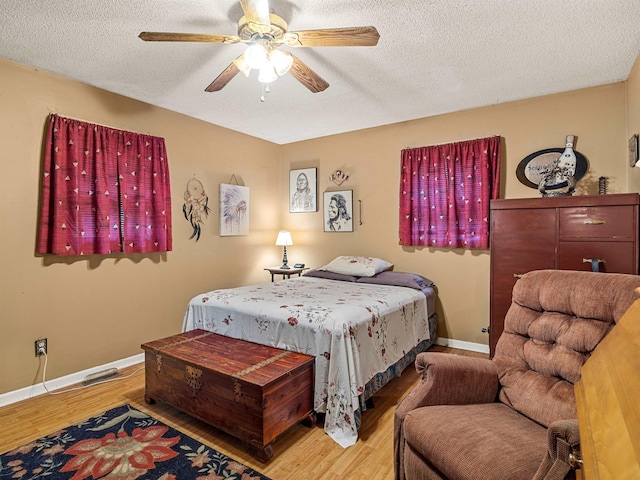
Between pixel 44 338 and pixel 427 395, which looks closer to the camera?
pixel 427 395

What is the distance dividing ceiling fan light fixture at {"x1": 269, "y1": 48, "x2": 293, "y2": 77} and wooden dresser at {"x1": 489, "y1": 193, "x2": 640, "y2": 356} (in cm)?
193

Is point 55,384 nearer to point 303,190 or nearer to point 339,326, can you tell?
point 339,326

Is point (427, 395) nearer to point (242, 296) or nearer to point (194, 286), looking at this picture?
point (242, 296)

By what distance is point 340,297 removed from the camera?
2885 millimetres

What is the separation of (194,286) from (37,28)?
2489 mm

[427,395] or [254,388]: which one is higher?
[427,395]

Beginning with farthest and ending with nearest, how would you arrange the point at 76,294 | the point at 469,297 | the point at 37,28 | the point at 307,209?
the point at 307,209
the point at 469,297
the point at 76,294
the point at 37,28

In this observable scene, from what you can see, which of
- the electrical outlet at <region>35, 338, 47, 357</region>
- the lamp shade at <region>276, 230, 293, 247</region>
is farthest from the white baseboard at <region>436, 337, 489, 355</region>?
the electrical outlet at <region>35, 338, 47, 357</region>

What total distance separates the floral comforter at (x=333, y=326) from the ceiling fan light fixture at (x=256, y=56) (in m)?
1.53

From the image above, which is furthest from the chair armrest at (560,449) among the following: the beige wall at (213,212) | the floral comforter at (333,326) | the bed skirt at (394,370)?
the beige wall at (213,212)

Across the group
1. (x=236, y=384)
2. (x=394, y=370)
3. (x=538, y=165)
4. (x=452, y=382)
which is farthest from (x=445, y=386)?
(x=538, y=165)

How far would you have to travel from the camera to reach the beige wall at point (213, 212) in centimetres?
262

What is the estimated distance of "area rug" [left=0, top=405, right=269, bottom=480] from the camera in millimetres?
1793

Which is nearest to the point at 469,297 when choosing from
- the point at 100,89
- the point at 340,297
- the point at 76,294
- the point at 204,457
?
the point at 340,297
